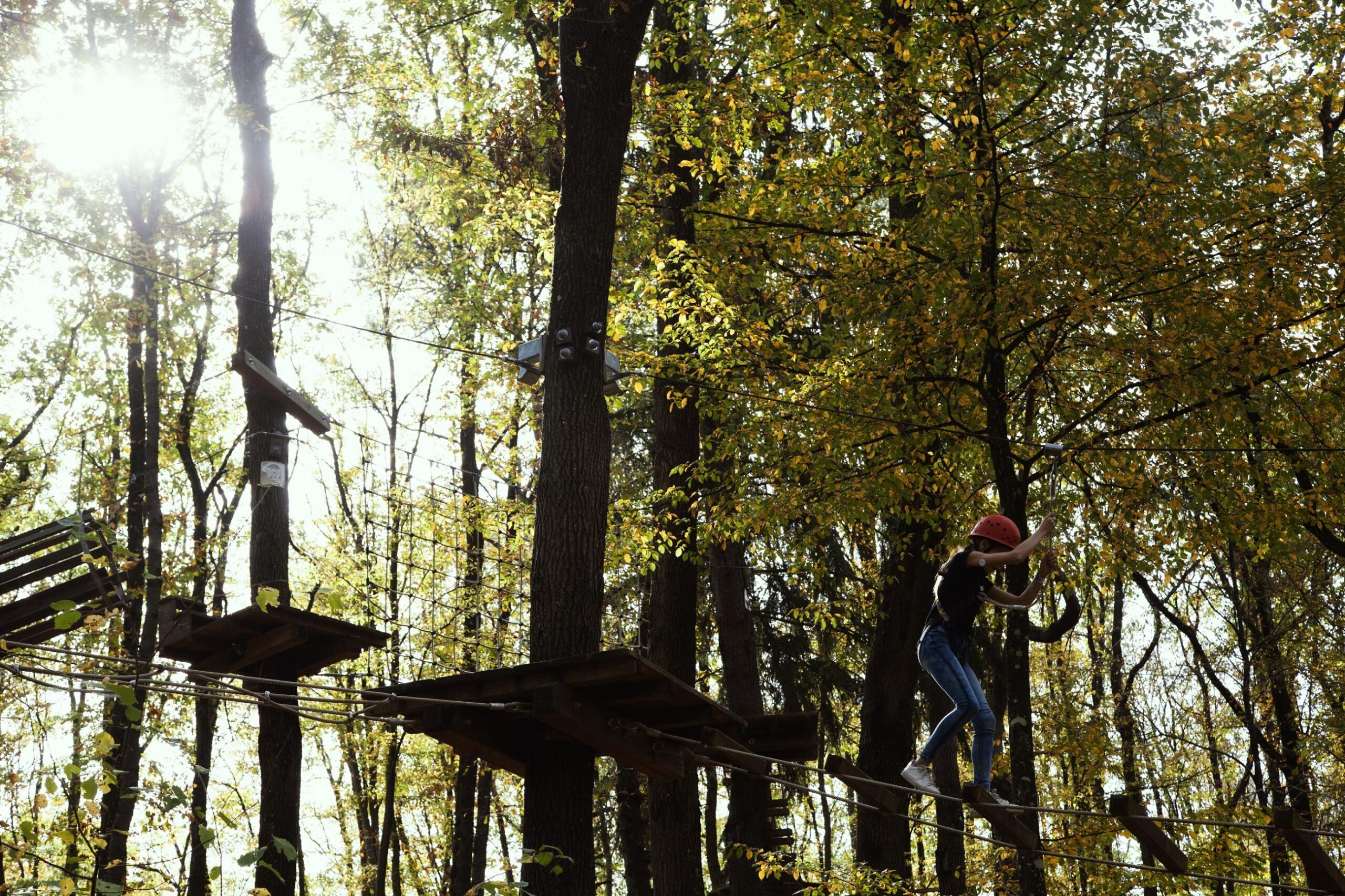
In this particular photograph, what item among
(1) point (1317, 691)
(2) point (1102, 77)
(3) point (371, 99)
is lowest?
(1) point (1317, 691)

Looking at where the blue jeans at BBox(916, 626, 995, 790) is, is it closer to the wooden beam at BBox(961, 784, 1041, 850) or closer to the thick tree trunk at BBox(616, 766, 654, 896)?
the wooden beam at BBox(961, 784, 1041, 850)

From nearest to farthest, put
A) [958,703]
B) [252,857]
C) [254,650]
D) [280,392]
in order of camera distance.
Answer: [252,857], [958,703], [254,650], [280,392]

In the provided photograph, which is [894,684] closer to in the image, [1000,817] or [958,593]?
[958,593]

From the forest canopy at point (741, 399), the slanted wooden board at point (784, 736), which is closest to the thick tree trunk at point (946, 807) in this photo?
the forest canopy at point (741, 399)

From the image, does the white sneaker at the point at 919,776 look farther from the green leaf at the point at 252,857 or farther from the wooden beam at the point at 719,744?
the green leaf at the point at 252,857

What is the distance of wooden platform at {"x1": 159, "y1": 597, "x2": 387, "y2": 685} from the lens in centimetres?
763

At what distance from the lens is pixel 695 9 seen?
1265cm

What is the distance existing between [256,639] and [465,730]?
2596 mm

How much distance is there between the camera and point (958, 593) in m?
6.29

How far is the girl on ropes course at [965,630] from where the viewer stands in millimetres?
6086

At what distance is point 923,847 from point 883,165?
78.1 ft

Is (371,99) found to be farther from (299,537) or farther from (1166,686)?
(1166,686)

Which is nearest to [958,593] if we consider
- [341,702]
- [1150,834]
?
[1150,834]

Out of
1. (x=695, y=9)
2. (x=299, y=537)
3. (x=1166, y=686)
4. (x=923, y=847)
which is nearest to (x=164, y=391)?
(x=299, y=537)
